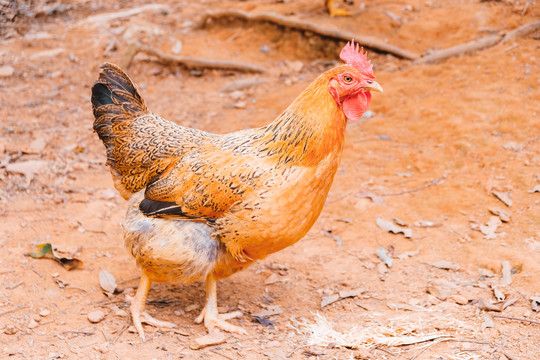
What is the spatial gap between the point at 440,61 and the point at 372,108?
4.90ft

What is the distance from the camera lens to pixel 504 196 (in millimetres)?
5559

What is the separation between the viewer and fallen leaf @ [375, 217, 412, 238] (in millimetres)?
5418

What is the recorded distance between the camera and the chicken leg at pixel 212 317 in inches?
162

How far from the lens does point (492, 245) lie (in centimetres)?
502

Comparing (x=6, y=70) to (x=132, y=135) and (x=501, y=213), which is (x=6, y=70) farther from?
(x=501, y=213)

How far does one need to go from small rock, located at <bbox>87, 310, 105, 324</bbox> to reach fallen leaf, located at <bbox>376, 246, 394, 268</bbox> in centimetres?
259

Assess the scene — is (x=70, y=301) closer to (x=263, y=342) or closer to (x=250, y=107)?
(x=263, y=342)

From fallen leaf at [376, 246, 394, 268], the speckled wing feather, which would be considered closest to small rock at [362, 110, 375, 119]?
fallen leaf at [376, 246, 394, 268]

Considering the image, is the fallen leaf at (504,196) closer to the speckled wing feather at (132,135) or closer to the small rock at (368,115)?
the small rock at (368,115)

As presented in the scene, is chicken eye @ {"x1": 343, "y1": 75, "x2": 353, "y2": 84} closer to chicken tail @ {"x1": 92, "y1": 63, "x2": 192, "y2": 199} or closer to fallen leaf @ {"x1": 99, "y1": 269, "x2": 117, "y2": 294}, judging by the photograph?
chicken tail @ {"x1": 92, "y1": 63, "x2": 192, "y2": 199}

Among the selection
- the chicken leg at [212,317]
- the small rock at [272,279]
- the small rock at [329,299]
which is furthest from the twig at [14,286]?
the small rock at [329,299]

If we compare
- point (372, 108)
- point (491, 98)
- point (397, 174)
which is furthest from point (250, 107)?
point (491, 98)

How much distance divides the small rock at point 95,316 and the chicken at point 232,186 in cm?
25

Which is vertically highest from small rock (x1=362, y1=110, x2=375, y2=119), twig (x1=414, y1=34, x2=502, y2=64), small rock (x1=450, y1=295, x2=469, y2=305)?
twig (x1=414, y1=34, x2=502, y2=64)
